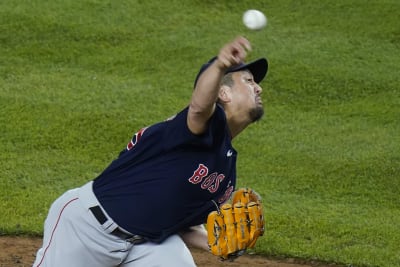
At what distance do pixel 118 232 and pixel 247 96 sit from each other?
0.95m

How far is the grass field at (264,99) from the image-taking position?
25.2 feet

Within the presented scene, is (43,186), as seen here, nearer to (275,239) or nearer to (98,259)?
(275,239)

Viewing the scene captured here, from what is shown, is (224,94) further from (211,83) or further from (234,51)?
(234,51)

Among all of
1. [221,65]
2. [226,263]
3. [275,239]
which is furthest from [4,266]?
[221,65]

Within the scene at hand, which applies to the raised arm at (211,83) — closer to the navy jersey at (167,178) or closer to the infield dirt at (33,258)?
the navy jersey at (167,178)

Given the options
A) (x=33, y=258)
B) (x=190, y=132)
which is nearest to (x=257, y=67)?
(x=190, y=132)

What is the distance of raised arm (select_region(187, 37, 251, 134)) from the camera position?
416cm

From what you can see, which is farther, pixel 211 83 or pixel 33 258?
pixel 33 258

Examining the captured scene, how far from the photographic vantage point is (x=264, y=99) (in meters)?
10.2

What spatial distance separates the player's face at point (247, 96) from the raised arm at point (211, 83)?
1.21ft

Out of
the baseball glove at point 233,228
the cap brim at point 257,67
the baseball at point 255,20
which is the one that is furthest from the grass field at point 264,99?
the baseball at point 255,20

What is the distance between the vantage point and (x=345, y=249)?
705 centimetres

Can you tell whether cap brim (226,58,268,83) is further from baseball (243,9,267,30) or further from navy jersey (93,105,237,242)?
navy jersey (93,105,237,242)

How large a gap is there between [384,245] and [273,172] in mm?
1617
